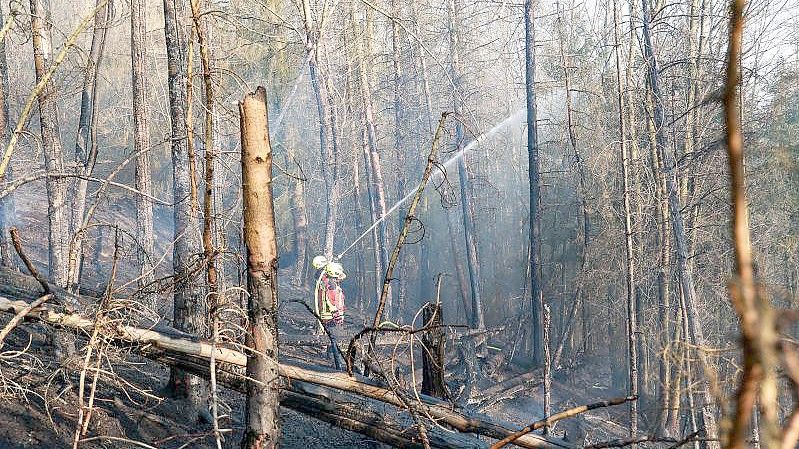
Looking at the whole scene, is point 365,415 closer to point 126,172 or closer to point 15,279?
point 15,279

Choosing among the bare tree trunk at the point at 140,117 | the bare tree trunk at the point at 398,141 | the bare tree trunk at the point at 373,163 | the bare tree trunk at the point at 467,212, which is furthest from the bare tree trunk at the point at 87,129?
the bare tree trunk at the point at 398,141

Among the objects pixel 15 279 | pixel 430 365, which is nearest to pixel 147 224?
pixel 15 279

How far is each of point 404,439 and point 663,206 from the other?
14.0m

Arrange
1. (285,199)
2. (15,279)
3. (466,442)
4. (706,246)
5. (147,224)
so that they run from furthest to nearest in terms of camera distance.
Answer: (285,199), (706,246), (147,224), (15,279), (466,442)

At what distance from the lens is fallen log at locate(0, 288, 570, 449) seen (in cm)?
465

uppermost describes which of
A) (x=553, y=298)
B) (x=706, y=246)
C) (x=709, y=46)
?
(x=709, y=46)

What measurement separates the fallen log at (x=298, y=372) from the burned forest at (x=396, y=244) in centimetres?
2

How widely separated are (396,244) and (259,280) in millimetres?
3112

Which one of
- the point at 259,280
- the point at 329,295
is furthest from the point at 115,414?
the point at 329,295

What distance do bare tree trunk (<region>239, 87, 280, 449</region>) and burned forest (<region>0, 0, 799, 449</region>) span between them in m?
0.01

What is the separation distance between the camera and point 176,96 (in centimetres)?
676

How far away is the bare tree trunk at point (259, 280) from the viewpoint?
3902 millimetres

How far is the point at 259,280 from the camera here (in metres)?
3.94

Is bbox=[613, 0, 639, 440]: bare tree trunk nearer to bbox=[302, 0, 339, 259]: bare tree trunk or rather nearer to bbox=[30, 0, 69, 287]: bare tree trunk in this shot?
bbox=[302, 0, 339, 259]: bare tree trunk
